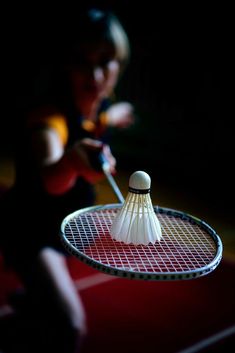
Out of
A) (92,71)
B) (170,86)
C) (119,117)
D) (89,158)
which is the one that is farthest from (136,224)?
(170,86)

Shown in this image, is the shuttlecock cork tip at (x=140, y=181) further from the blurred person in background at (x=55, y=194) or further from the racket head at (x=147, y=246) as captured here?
the blurred person in background at (x=55, y=194)

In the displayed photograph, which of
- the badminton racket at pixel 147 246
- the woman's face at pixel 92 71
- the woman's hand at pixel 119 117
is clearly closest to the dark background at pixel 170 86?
the woman's hand at pixel 119 117

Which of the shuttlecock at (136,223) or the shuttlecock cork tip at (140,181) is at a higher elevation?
the shuttlecock cork tip at (140,181)

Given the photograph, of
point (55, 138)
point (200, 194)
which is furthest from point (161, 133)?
point (55, 138)

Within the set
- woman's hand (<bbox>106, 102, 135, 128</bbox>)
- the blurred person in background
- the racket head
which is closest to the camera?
the racket head

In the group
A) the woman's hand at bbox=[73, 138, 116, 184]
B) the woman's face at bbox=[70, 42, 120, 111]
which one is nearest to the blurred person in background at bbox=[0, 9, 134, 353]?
the woman's face at bbox=[70, 42, 120, 111]

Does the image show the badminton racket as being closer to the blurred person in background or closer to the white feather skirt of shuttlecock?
the white feather skirt of shuttlecock

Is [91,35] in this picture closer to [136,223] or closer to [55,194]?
[55,194]
